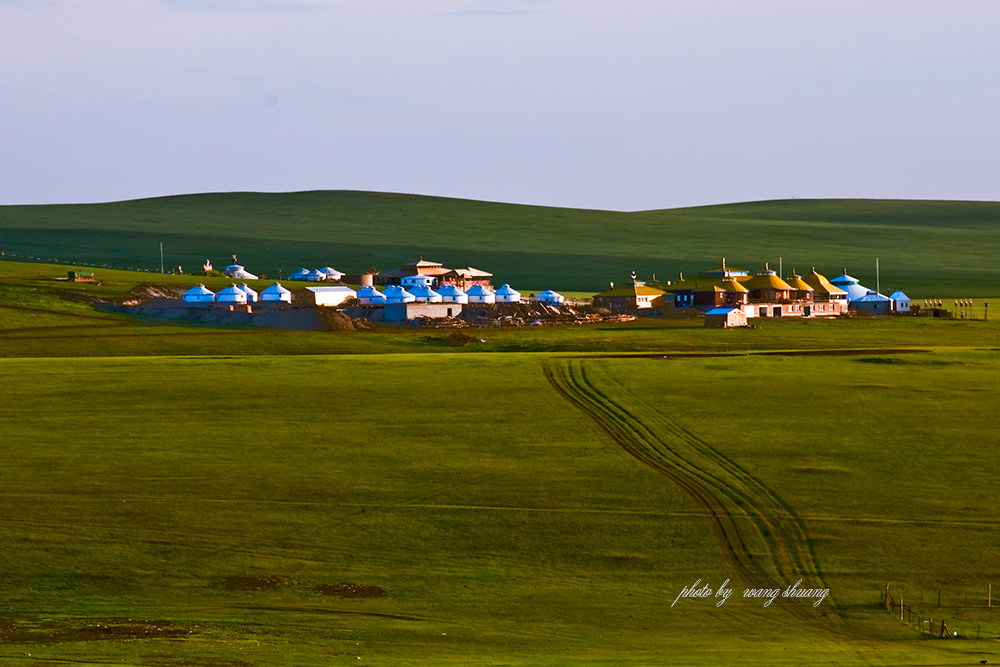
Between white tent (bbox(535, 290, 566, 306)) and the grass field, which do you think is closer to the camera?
the grass field

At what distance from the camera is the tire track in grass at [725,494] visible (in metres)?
35.2

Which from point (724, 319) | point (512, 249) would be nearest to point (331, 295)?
point (724, 319)

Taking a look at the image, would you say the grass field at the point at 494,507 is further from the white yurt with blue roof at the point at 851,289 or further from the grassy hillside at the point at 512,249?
the grassy hillside at the point at 512,249

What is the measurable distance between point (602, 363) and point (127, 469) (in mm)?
25241

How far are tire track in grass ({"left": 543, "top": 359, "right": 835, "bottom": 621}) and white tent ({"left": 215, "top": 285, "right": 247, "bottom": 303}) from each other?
45597 millimetres

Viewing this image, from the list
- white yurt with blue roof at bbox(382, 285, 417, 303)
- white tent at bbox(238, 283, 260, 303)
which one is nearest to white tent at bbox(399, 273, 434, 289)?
white yurt with blue roof at bbox(382, 285, 417, 303)

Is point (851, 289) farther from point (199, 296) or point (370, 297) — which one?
point (199, 296)

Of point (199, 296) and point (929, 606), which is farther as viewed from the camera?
point (199, 296)

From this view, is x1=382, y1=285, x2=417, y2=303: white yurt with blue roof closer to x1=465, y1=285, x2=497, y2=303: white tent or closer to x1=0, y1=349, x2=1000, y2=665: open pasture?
x1=465, y1=285, x2=497, y2=303: white tent

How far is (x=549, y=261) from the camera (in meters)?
170

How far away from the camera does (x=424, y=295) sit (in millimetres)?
98938

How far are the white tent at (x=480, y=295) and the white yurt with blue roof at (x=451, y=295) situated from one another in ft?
1.53

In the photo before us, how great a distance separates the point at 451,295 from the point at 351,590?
69.6 meters

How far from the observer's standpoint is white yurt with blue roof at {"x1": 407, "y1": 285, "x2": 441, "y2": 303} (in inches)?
3829
